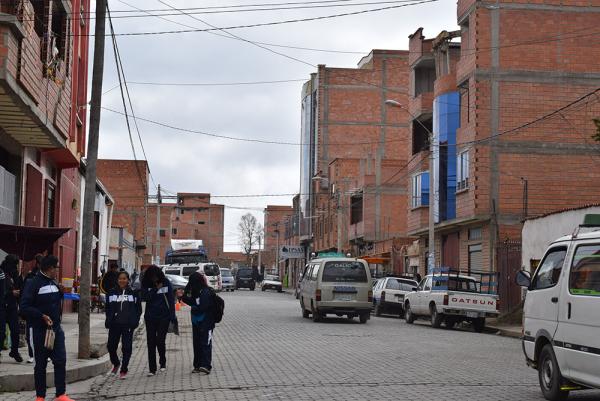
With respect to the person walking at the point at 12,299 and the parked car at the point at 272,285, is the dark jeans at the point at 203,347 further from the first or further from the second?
the parked car at the point at 272,285

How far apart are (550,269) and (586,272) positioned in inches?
50.2

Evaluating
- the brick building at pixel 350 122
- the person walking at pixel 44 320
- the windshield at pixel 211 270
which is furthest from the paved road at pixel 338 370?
the brick building at pixel 350 122

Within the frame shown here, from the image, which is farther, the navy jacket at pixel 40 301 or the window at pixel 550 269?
the window at pixel 550 269

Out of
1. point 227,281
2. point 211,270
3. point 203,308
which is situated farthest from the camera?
point 227,281

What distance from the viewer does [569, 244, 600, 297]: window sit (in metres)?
10.1

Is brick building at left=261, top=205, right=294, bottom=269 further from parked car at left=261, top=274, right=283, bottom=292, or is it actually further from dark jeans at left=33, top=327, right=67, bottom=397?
dark jeans at left=33, top=327, right=67, bottom=397

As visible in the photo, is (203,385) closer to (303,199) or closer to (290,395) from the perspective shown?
(290,395)

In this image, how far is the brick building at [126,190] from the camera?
79.4 m

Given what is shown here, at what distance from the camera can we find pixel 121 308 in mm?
13336

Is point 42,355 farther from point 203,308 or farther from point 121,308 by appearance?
point 203,308

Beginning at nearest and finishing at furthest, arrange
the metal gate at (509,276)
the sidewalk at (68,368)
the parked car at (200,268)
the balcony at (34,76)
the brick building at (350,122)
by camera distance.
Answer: the sidewalk at (68,368) < the balcony at (34,76) < the metal gate at (509,276) < the parked car at (200,268) < the brick building at (350,122)

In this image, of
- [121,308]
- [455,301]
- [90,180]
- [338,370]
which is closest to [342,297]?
[455,301]

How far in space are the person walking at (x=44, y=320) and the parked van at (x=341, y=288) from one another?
17833 mm

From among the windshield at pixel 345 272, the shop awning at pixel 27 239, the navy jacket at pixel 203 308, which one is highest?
the shop awning at pixel 27 239
